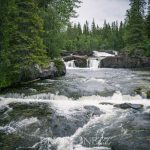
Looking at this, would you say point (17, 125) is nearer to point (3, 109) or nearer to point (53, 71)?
point (3, 109)

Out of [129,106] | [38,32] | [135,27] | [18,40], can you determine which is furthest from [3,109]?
[135,27]

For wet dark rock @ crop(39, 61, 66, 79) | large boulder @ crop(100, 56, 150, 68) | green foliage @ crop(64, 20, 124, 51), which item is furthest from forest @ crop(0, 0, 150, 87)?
green foliage @ crop(64, 20, 124, 51)

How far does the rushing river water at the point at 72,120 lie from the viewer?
1320 cm

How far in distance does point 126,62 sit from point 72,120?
34100mm

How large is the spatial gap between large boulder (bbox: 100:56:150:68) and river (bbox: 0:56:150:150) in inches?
957

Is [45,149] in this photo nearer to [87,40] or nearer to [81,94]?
[81,94]

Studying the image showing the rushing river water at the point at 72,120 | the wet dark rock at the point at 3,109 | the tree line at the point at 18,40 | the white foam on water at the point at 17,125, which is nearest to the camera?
the rushing river water at the point at 72,120

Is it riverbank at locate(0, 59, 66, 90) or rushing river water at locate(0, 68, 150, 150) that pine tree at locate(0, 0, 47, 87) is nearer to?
riverbank at locate(0, 59, 66, 90)

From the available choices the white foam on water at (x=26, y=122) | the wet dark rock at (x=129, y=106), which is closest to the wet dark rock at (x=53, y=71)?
the wet dark rock at (x=129, y=106)

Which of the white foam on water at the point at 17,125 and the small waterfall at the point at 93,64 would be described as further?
the small waterfall at the point at 93,64

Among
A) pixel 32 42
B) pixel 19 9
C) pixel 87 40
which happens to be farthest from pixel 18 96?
pixel 87 40

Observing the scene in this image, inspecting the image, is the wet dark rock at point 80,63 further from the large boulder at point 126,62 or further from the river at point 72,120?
the river at point 72,120

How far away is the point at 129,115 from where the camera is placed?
17.3m

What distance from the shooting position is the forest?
21672mm
